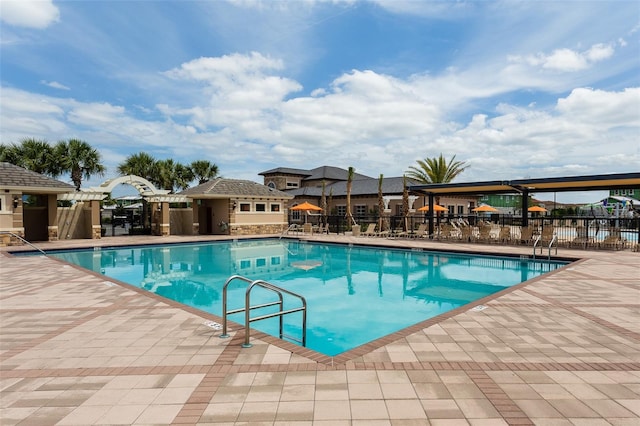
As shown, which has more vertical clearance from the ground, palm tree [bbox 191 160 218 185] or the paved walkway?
palm tree [bbox 191 160 218 185]

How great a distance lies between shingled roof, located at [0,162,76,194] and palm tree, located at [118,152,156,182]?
8.54 metres

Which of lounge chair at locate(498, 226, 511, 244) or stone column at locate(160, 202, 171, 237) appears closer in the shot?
lounge chair at locate(498, 226, 511, 244)

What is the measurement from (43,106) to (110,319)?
765 inches

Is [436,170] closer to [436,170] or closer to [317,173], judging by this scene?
[436,170]

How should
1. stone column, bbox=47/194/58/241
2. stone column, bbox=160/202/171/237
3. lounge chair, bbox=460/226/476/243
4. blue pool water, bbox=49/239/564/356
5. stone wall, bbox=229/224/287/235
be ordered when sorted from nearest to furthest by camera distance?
blue pool water, bbox=49/239/564/356
lounge chair, bbox=460/226/476/243
stone column, bbox=47/194/58/241
stone column, bbox=160/202/171/237
stone wall, bbox=229/224/287/235

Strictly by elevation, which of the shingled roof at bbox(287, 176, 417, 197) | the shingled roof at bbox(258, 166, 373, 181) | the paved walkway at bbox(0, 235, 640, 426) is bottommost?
the paved walkway at bbox(0, 235, 640, 426)

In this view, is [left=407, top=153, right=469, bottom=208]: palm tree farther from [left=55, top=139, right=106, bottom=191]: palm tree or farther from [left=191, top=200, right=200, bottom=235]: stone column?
[left=55, top=139, right=106, bottom=191]: palm tree

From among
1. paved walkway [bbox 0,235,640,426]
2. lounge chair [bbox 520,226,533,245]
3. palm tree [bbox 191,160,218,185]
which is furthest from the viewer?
palm tree [bbox 191,160,218,185]

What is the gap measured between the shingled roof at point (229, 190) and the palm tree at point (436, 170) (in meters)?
13.7

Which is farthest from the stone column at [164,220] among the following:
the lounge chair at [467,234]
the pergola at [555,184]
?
the lounge chair at [467,234]

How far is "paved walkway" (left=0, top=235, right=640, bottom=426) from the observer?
9.92 feet

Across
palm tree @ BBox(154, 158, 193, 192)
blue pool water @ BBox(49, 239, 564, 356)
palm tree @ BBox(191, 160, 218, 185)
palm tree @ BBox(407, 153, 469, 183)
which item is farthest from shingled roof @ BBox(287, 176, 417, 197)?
blue pool water @ BBox(49, 239, 564, 356)

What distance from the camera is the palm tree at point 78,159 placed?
2370 centimetres

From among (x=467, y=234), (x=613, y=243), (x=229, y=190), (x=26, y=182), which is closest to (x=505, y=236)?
(x=467, y=234)
